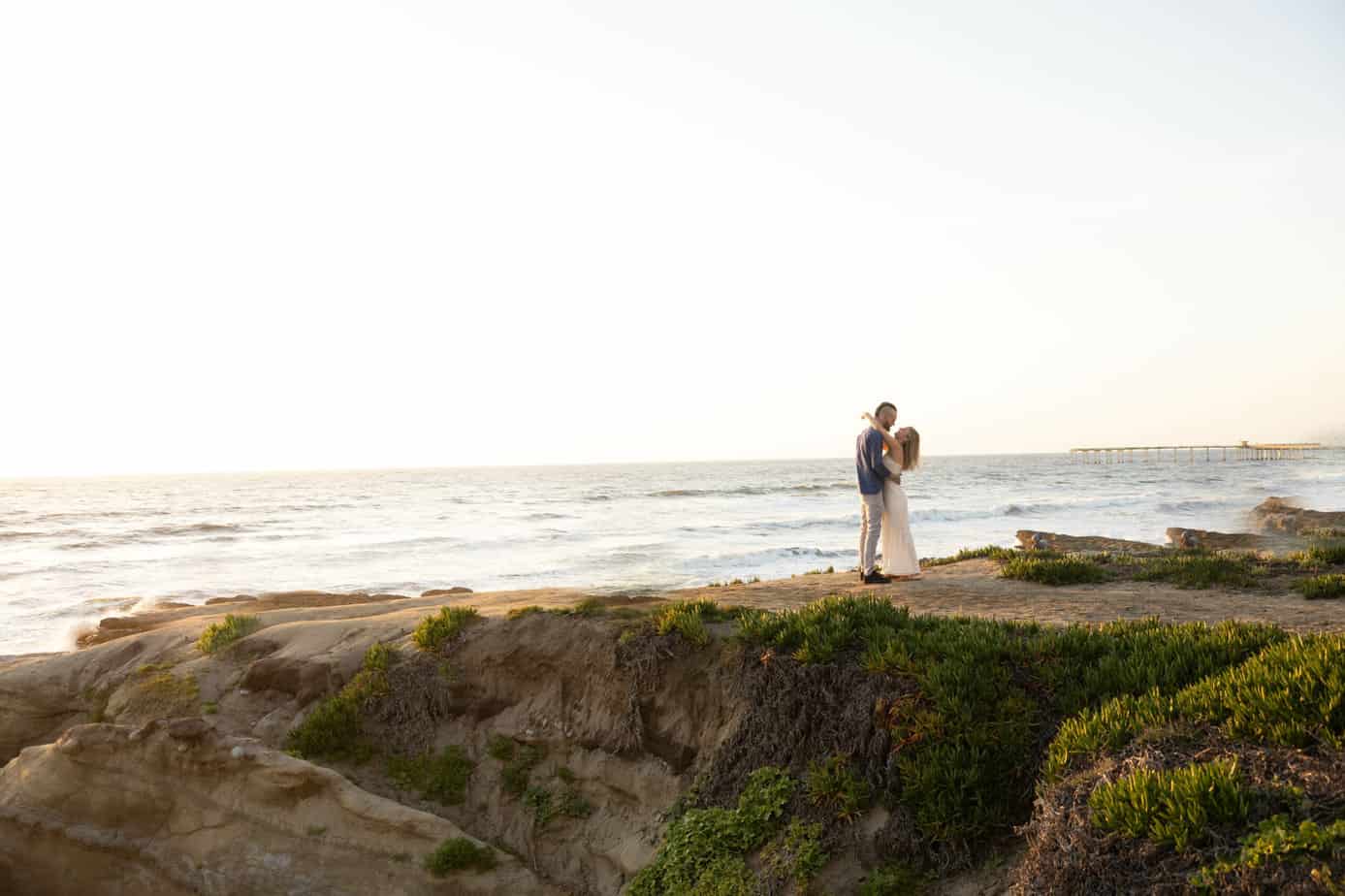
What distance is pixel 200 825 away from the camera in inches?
276

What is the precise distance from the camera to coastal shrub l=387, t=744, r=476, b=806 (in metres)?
7.46

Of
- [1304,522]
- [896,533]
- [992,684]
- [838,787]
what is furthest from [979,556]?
[1304,522]

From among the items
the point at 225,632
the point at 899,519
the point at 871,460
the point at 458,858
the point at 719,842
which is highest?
the point at 871,460

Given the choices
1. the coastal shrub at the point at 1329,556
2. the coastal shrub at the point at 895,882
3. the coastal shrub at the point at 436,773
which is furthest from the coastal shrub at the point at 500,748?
the coastal shrub at the point at 1329,556

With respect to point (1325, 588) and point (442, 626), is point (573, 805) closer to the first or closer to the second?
point (442, 626)

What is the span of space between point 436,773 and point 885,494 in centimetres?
706

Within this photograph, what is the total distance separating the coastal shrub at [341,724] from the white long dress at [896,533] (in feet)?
23.0

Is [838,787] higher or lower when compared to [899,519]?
lower

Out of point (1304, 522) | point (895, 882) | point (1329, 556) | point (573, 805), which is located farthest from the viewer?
point (1304, 522)

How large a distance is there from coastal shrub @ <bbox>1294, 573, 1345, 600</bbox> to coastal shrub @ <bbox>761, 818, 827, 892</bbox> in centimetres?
669

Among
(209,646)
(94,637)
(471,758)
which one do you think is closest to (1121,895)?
(471,758)

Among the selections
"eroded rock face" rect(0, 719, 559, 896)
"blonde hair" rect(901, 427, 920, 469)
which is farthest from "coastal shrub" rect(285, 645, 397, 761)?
"blonde hair" rect(901, 427, 920, 469)

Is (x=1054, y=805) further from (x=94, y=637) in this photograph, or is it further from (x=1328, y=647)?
(x=94, y=637)

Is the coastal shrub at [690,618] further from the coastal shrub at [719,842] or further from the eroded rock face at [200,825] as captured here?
the eroded rock face at [200,825]
